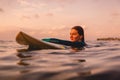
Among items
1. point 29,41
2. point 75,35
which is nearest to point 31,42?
point 29,41

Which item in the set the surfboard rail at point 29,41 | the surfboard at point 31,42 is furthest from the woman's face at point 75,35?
the surfboard rail at point 29,41

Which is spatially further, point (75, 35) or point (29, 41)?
point (75, 35)

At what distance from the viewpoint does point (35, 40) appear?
302 inches

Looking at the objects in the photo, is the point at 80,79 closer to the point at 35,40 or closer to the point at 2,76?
the point at 2,76

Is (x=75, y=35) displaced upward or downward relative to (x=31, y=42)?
upward

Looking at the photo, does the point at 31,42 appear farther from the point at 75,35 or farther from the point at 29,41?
the point at 75,35

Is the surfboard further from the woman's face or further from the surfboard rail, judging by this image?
the woman's face

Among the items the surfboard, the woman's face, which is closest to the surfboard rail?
the surfboard

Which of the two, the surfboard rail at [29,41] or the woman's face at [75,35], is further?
the woman's face at [75,35]

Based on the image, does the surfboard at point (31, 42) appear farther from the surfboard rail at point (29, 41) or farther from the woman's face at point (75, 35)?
the woman's face at point (75, 35)

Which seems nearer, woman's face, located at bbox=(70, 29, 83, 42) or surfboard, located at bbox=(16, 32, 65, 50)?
surfboard, located at bbox=(16, 32, 65, 50)

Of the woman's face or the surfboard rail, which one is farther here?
the woman's face

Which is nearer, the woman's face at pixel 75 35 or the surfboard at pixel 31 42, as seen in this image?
the surfboard at pixel 31 42

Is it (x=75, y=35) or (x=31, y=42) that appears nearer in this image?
(x=31, y=42)
